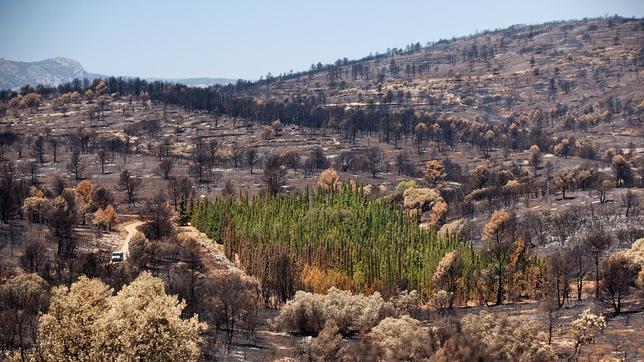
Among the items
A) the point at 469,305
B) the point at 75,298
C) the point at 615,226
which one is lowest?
the point at 469,305

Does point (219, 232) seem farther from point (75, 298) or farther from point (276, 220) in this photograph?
point (75, 298)

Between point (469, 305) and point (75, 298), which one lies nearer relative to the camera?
point (75, 298)

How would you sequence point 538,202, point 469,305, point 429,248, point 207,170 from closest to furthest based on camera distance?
point 469,305
point 429,248
point 538,202
point 207,170

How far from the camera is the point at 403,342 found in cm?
5362

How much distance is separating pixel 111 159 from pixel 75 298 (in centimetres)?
16704

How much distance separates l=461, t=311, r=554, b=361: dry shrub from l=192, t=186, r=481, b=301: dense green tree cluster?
98.8 feet

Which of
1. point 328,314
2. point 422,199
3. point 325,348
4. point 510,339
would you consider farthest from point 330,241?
point 422,199

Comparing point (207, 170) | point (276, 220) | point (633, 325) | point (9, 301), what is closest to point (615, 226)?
point (633, 325)

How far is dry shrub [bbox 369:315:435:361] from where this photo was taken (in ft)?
172

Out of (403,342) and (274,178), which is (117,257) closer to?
(403,342)

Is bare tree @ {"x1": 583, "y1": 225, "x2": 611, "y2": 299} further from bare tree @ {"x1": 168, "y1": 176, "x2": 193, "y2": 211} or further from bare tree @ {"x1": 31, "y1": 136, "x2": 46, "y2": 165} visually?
bare tree @ {"x1": 31, "y1": 136, "x2": 46, "y2": 165}

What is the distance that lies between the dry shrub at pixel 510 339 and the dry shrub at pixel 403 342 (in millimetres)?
A: 3554

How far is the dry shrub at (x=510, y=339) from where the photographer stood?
2012 inches

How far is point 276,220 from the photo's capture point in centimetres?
11344
